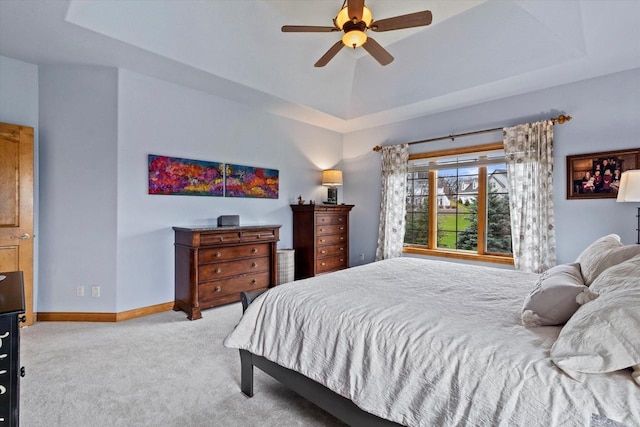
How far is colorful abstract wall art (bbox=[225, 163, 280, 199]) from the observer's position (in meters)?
4.31

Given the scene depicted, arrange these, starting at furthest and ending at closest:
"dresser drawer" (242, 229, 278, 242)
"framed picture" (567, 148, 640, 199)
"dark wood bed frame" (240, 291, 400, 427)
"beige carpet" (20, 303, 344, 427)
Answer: "dresser drawer" (242, 229, 278, 242) → "framed picture" (567, 148, 640, 199) → "beige carpet" (20, 303, 344, 427) → "dark wood bed frame" (240, 291, 400, 427)

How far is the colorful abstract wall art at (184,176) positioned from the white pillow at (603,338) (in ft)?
12.5

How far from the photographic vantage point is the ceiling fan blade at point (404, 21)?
2418mm

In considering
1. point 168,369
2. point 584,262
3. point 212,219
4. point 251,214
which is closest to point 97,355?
point 168,369

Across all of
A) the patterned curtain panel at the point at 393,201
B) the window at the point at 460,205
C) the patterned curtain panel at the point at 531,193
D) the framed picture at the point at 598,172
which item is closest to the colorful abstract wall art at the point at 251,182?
the patterned curtain panel at the point at 393,201

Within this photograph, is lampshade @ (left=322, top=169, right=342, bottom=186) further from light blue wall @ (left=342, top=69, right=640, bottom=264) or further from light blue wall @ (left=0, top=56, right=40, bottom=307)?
light blue wall @ (left=0, top=56, right=40, bottom=307)

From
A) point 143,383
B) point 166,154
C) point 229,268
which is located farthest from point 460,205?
point 143,383

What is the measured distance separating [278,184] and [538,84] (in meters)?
3.66

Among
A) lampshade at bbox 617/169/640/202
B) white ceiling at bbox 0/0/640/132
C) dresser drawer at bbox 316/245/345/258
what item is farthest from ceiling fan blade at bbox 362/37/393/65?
dresser drawer at bbox 316/245/345/258

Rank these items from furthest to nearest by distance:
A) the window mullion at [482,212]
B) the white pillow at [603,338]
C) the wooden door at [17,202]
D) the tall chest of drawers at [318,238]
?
the tall chest of drawers at [318,238] → the window mullion at [482,212] → the wooden door at [17,202] → the white pillow at [603,338]

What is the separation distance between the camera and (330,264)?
5133 millimetres

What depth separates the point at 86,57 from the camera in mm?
3170

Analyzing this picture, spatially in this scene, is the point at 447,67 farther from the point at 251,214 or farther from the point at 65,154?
the point at 65,154

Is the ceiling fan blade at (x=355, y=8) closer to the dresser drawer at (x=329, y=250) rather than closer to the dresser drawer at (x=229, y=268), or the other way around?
the dresser drawer at (x=229, y=268)
